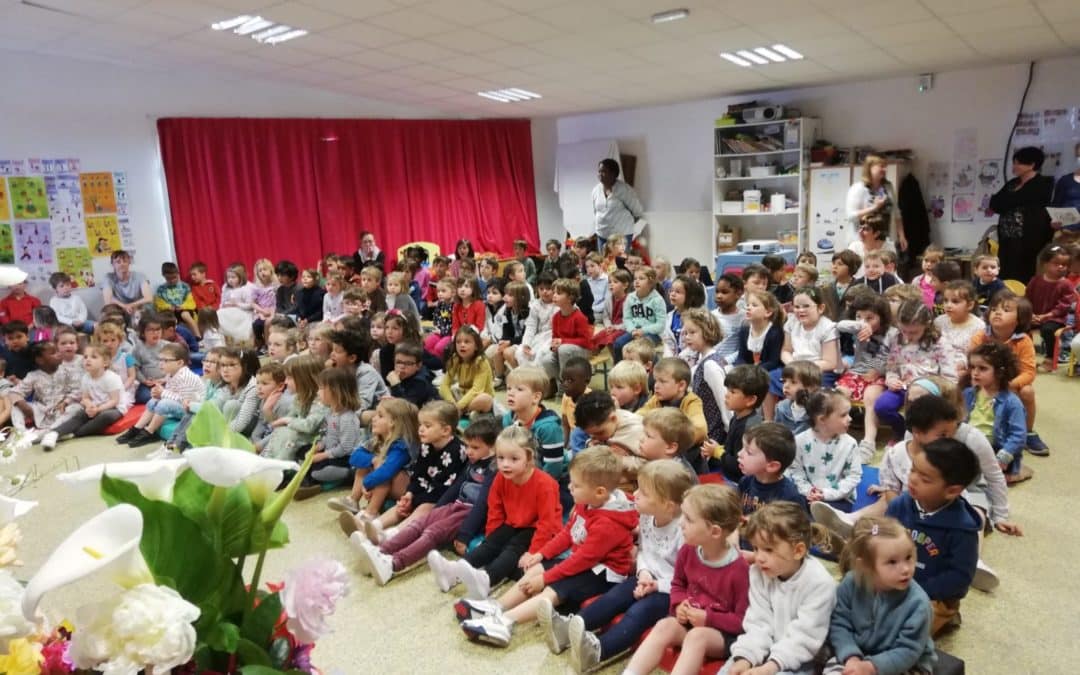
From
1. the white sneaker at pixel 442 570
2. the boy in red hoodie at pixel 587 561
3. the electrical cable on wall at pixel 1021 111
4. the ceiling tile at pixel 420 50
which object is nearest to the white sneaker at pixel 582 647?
the boy in red hoodie at pixel 587 561

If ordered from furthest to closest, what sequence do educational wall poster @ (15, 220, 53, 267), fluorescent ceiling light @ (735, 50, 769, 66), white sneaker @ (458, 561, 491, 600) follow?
educational wall poster @ (15, 220, 53, 267) < fluorescent ceiling light @ (735, 50, 769, 66) < white sneaker @ (458, 561, 491, 600)

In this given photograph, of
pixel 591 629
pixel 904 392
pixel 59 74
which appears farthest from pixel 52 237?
pixel 904 392

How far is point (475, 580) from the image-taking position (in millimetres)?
2529

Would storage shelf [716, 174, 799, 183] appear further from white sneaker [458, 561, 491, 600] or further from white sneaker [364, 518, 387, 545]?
white sneaker [458, 561, 491, 600]

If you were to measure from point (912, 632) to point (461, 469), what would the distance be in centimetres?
185

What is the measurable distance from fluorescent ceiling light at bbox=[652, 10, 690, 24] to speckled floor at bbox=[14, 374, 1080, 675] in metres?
3.51

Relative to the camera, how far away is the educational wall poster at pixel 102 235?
695cm

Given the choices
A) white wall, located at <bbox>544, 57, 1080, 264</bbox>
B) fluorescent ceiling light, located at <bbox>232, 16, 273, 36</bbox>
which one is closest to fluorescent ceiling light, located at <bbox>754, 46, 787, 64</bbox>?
white wall, located at <bbox>544, 57, 1080, 264</bbox>

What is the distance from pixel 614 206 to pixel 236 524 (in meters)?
8.29

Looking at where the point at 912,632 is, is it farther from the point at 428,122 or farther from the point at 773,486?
the point at 428,122

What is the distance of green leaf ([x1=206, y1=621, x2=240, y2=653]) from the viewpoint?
32.5 inches

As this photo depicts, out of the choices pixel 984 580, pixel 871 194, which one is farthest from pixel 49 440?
pixel 871 194

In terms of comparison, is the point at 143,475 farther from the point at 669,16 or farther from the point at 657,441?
the point at 669,16

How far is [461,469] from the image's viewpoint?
125 inches
